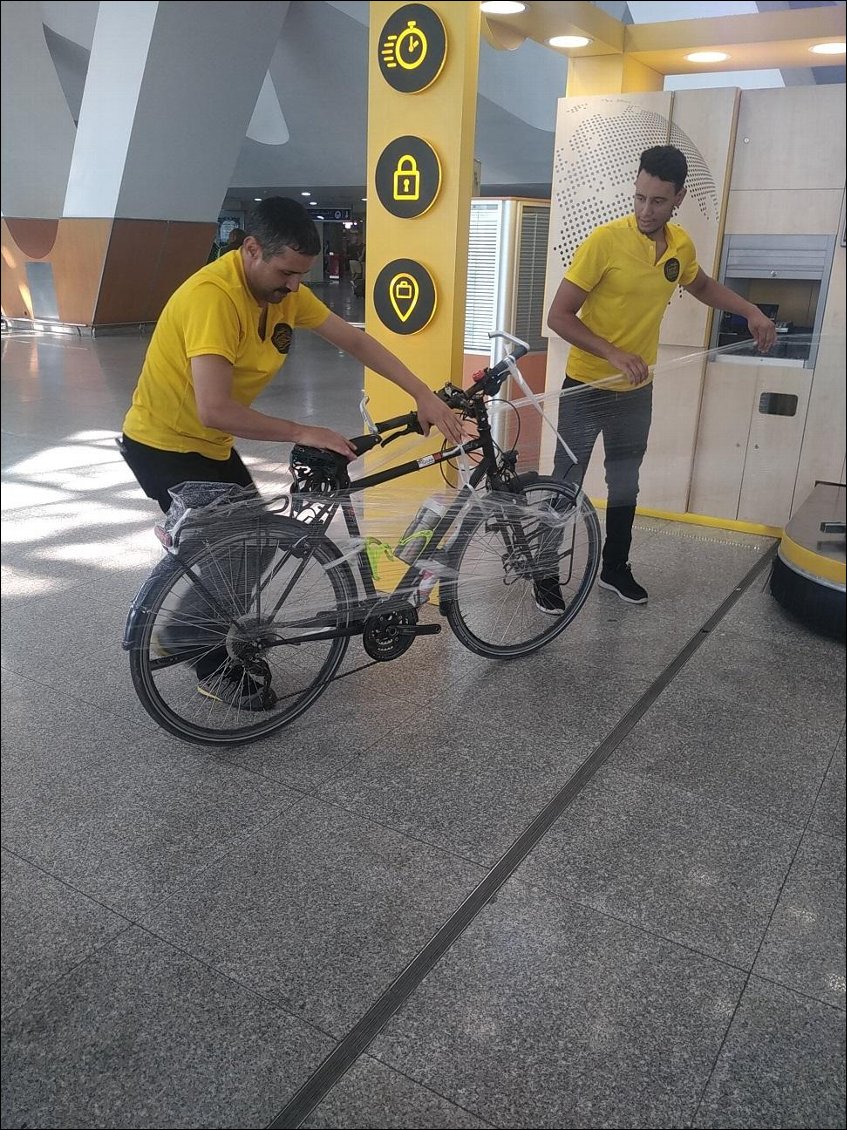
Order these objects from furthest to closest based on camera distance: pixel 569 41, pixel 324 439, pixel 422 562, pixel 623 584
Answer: pixel 623 584 < pixel 422 562 < pixel 569 41 < pixel 324 439

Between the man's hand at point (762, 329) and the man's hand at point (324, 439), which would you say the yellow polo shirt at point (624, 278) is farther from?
the man's hand at point (324, 439)

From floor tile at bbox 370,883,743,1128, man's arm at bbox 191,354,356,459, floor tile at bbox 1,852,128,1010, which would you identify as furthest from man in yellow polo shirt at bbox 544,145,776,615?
floor tile at bbox 1,852,128,1010

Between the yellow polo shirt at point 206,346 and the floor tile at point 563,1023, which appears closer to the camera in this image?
the yellow polo shirt at point 206,346

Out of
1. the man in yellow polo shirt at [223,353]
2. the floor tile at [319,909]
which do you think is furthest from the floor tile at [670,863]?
the man in yellow polo shirt at [223,353]

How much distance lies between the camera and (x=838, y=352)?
1087 mm

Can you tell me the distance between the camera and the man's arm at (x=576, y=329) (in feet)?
3.34

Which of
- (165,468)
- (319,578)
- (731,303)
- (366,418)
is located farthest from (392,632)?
(731,303)

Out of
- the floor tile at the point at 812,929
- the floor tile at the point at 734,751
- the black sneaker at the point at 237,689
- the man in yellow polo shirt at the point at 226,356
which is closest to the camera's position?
the man in yellow polo shirt at the point at 226,356

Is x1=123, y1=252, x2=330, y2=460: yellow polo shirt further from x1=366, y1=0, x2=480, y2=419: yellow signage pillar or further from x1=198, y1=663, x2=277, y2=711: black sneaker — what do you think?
x1=198, y1=663, x2=277, y2=711: black sneaker

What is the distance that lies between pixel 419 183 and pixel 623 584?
95 cm

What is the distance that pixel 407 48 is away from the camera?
635mm

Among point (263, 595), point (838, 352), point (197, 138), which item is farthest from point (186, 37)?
point (838, 352)

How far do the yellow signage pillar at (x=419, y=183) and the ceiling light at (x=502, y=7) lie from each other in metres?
0.01

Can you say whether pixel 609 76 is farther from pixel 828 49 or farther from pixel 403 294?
pixel 403 294
